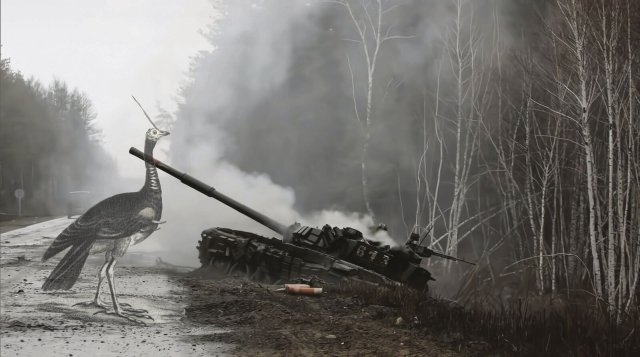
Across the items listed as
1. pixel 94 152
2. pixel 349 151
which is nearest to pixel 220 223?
pixel 349 151

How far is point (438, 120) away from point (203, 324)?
47.9 feet

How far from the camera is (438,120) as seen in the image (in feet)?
69.1

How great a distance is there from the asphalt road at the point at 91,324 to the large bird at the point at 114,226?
15.4 inches

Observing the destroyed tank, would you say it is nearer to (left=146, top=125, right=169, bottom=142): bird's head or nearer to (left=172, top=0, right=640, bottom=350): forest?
(left=172, top=0, right=640, bottom=350): forest

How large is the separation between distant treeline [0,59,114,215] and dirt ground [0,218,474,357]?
55.7ft

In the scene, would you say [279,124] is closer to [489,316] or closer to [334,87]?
[334,87]

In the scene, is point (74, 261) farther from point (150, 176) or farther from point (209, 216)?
point (209, 216)

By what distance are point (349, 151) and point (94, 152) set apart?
26.5m

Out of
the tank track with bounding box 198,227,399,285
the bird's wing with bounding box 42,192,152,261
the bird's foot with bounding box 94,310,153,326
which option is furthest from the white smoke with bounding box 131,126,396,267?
the bird's wing with bounding box 42,192,152,261

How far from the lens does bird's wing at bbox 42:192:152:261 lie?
7.23 metres

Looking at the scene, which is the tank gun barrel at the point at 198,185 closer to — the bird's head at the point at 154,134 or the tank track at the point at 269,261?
the bird's head at the point at 154,134

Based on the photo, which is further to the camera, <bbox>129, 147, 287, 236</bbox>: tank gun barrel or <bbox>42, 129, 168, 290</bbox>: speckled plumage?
<bbox>129, 147, 287, 236</bbox>: tank gun barrel

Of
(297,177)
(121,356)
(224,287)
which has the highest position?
(297,177)

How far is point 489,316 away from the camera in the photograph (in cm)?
826
